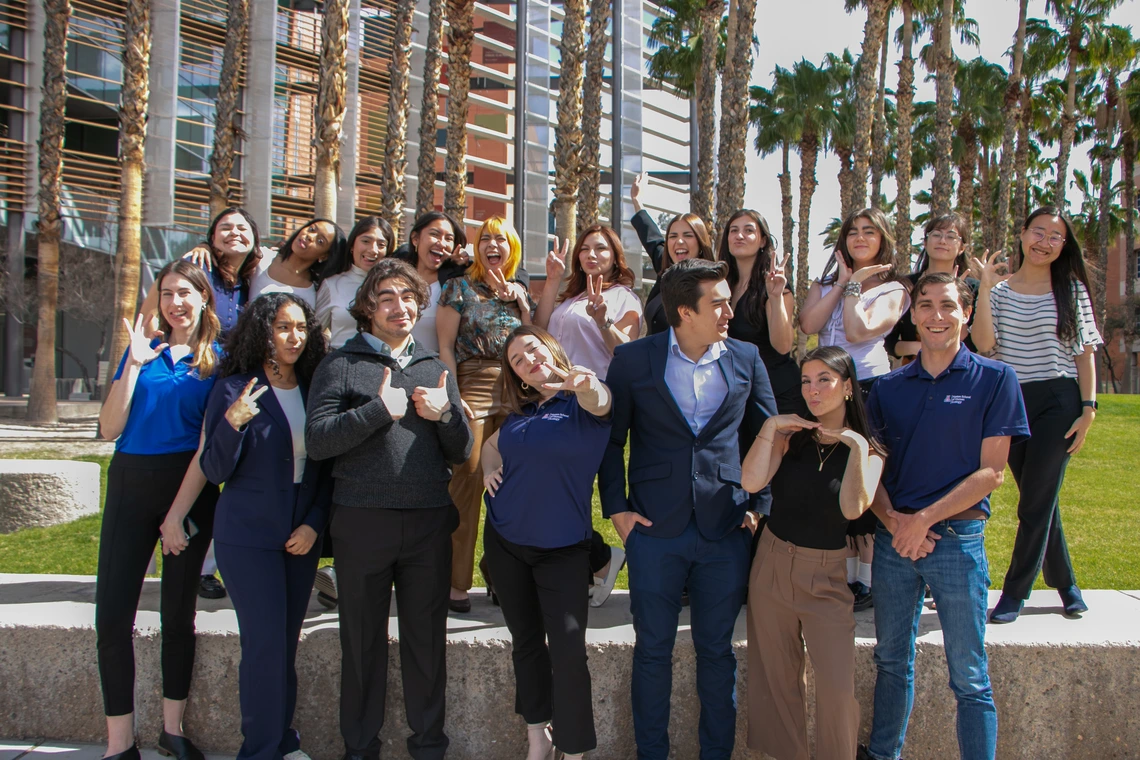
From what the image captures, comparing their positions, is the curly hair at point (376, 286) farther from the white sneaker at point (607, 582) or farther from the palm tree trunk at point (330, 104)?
the palm tree trunk at point (330, 104)

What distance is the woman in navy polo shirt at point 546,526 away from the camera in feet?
11.5

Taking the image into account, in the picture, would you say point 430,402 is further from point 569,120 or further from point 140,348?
point 569,120

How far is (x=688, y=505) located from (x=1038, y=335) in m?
2.22

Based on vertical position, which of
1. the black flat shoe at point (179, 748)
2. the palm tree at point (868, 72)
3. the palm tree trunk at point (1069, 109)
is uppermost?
the palm tree trunk at point (1069, 109)

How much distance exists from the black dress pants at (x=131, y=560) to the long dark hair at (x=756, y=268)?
272cm

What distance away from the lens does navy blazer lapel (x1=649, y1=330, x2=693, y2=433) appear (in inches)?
141

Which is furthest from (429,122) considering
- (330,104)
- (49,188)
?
(49,188)

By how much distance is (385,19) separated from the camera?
28.9 meters

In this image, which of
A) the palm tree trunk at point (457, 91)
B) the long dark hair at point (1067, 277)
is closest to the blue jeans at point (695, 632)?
the long dark hair at point (1067, 277)

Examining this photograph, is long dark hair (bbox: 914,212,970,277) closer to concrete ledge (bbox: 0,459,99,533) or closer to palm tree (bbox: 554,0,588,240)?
concrete ledge (bbox: 0,459,99,533)

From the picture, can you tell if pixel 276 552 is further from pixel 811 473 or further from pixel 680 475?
pixel 811 473

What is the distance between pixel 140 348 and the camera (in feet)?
12.2

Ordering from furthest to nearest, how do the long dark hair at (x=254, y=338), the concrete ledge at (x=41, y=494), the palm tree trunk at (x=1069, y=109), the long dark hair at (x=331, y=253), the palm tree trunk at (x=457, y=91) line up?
1. the palm tree trunk at (x=1069, y=109)
2. the palm tree trunk at (x=457, y=91)
3. the concrete ledge at (x=41, y=494)
4. the long dark hair at (x=331, y=253)
5. the long dark hair at (x=254, y=338)

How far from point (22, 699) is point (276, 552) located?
171 cm
